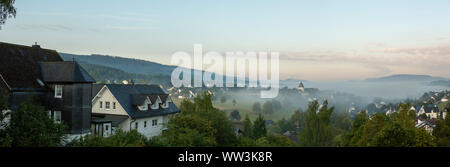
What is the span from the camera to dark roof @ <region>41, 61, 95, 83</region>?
32250mm

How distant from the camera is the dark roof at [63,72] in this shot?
32.2m

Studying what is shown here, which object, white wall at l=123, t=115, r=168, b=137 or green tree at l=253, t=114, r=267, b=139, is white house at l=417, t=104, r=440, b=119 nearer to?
green tree at l=253, t=114, r=267, b=139

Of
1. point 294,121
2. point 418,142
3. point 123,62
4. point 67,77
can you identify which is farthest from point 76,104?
point 123,62

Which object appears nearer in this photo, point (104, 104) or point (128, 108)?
point (128, 108)

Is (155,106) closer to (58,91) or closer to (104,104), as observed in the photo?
(104,104)

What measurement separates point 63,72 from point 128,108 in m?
12.1

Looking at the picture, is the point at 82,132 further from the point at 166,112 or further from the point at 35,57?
the point at 166,112

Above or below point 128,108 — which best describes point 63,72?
above

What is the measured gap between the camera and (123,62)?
198125mm

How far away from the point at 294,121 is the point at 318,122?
82325 millimetres


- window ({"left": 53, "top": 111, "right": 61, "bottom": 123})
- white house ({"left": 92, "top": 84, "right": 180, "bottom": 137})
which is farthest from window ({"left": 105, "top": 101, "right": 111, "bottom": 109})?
window ({"left": 53, "top": 111, "right": 61, "bottom": 123})

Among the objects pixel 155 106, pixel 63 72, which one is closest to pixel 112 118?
pixel 155 106

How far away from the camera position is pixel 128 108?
43.4 meters
